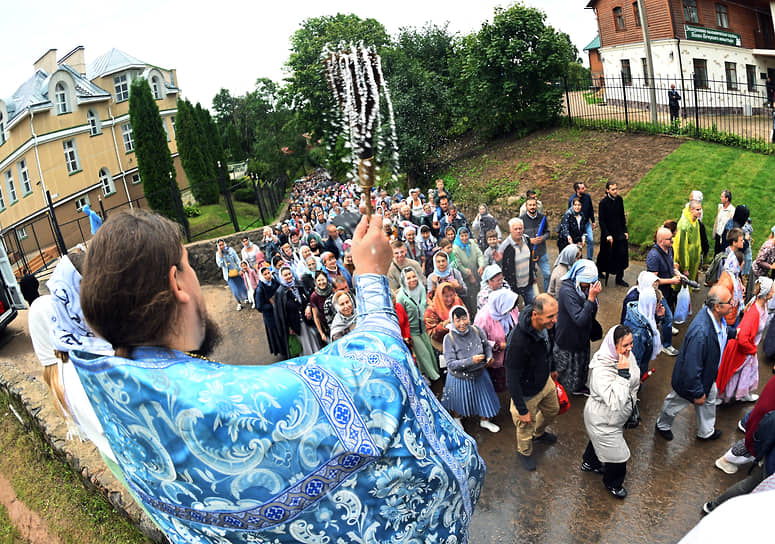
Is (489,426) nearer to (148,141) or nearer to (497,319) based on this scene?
(497,319)

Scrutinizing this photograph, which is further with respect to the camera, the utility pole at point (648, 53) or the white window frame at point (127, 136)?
the white window frame at point (127, 136)

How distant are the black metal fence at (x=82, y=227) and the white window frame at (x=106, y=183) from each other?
59.6 inches

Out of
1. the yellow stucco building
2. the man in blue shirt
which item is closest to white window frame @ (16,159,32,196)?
the yellow stucco building

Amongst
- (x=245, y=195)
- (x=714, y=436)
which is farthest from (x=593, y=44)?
(x=714, y=436)

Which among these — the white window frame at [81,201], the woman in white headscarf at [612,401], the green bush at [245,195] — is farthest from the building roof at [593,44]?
the woman in white headscarf at [612,401]

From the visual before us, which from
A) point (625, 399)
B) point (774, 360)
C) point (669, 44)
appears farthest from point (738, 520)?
point (669, 44)

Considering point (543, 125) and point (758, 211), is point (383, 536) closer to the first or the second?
point (758, 211)

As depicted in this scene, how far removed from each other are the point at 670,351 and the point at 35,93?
85.1ft

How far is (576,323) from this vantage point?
6.16m

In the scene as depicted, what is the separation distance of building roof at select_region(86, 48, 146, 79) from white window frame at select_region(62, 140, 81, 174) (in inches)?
220

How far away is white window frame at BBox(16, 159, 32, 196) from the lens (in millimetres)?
23188

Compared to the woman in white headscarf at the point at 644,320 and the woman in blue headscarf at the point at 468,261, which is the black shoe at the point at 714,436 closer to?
the woman in white headscarf at the point at 644,320

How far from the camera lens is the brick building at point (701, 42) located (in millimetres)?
24203

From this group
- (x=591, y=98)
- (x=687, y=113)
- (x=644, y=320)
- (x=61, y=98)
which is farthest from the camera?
(x=61, y=98)
